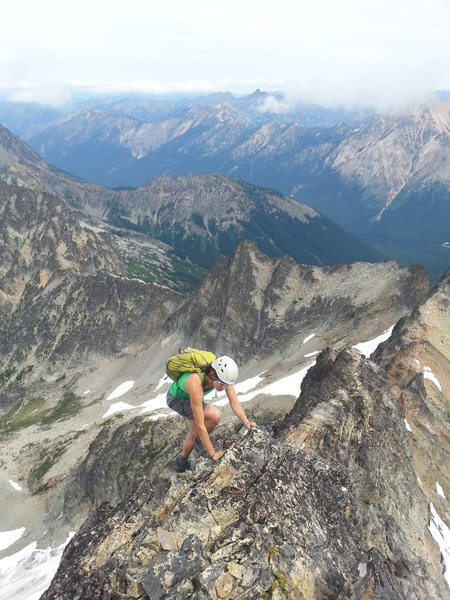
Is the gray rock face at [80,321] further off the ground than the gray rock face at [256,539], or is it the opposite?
the gray rock face at [256,539]

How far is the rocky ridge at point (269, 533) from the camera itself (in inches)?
658

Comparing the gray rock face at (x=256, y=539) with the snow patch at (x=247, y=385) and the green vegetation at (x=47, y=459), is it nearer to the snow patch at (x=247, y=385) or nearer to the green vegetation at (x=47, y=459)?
the snow patch at (x=247, y=385)

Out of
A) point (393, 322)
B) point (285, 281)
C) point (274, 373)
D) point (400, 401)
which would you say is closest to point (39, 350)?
point (285, 281)

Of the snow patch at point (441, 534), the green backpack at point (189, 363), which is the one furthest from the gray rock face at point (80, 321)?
the green backpack at point (189, 363)

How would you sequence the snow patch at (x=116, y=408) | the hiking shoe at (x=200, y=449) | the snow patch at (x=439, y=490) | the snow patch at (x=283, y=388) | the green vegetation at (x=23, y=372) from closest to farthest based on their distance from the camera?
the hiking shoe at (x=200, y=449)
the snow patch at (x=439, y=490)
the snow patch at (x=283, y=388)
the snow patch at (x=116, y=408)
the green vegetation at (x=23, y=372)

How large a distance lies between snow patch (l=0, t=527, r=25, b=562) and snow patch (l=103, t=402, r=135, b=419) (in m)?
31.4

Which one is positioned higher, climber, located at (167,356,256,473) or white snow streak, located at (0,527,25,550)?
climber, located at (167,356,256,473)

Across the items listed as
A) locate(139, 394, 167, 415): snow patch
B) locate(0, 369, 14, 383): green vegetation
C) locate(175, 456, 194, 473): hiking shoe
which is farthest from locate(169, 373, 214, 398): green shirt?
locate(0, 369, 14, 383): green vegetation

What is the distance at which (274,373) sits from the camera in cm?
8800

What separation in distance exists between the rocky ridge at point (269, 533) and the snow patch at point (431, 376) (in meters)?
22.5

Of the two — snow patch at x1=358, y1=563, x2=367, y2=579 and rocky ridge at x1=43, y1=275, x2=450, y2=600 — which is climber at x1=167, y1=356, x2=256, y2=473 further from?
snow patch at x1=358, y1=563, x2=367, y2=579

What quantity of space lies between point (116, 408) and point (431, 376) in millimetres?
76351

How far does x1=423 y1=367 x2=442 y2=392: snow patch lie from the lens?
5037 centimetres

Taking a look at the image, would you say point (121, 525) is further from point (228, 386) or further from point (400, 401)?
point (400, 401)
